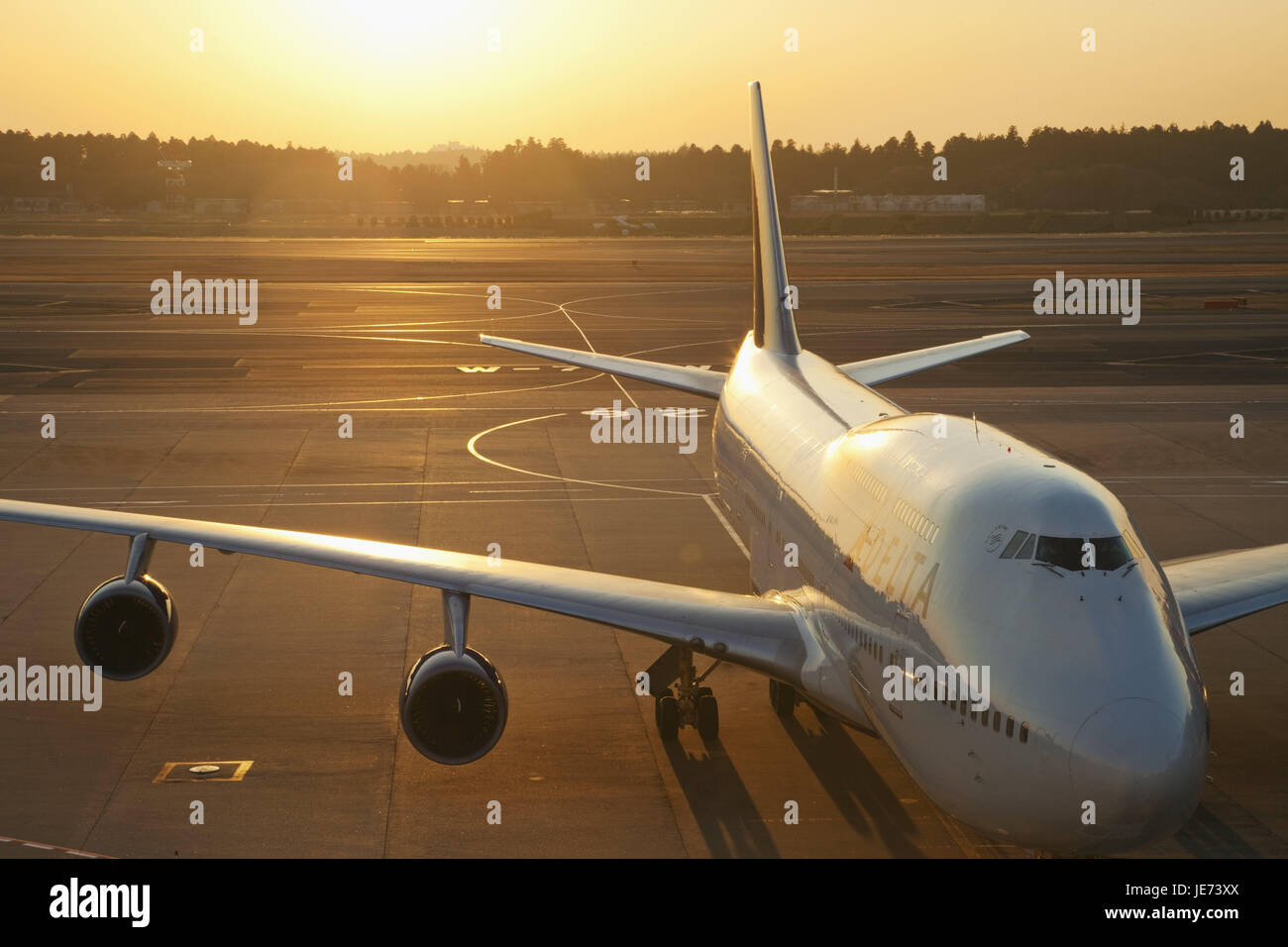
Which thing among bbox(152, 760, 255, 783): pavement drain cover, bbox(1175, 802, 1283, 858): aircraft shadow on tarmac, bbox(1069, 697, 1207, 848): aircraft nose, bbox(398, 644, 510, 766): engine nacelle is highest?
bbox(1069, 697, 1207, 848): aircraft nose

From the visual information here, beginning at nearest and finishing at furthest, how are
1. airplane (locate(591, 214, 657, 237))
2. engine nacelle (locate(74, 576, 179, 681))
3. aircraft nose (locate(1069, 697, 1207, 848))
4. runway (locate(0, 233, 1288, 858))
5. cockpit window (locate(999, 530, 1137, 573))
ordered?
aircraft nose (locate(1069, 697, 1207, 848)) → cockpit window (locate(999, 530, 1137, 573)) → runway (locate(0, 233, 1288, 858)) → engine nacelle (locate(74, 576, 179, 681)) → airplane (locate(591, 214, 657, 237))

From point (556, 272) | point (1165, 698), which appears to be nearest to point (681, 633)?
point (1165, 698)

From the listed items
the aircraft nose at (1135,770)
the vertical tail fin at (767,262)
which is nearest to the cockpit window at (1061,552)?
the aircraft nose at (1135,770)

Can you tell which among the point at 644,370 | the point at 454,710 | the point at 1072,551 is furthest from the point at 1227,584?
the point at 644,370

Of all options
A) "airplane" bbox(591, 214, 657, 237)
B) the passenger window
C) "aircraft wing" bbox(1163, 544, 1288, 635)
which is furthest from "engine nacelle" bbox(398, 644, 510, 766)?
"airplane" bbox(591, 214, 657, 237)

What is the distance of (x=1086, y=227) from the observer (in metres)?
185

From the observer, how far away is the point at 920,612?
1396 centimetres

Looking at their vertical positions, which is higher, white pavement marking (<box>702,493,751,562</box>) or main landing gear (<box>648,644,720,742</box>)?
white pavement marking (<box>702,493,751,562</box>)

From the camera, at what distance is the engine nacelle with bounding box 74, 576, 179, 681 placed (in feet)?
64.4

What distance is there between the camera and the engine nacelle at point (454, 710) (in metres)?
16.8

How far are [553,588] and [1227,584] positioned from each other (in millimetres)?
9008

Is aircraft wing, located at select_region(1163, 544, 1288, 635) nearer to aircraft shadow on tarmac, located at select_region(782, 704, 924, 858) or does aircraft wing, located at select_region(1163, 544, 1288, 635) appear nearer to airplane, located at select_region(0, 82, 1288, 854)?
airplane, located at select_region(0, 82, 1288, 854)

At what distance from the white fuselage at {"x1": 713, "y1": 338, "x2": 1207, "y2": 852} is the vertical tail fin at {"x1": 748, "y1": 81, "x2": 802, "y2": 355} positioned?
36.5ft
